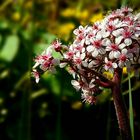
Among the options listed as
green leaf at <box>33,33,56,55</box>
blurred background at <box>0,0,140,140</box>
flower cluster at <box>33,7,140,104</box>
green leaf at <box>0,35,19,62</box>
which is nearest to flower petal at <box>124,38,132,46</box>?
flower cluster at <box>33,7,140,104</box>

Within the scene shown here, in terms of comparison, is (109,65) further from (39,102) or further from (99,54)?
(39,102)

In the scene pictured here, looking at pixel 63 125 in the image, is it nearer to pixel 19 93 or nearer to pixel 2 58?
pixel 19 93

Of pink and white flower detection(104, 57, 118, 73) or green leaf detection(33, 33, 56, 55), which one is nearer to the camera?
pink and white flower detection(104, 57, 118, 73)

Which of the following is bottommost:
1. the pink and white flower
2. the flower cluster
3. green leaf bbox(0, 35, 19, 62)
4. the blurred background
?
the pink and white flower

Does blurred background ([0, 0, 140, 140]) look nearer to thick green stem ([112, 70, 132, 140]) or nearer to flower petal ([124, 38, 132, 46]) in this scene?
thick green stem ([112, 70, 132, 140])

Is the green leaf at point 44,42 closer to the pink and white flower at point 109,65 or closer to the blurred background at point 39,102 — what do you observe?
the blurred background at point 39,102

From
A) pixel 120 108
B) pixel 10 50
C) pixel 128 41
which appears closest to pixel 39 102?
pixel 10 50
